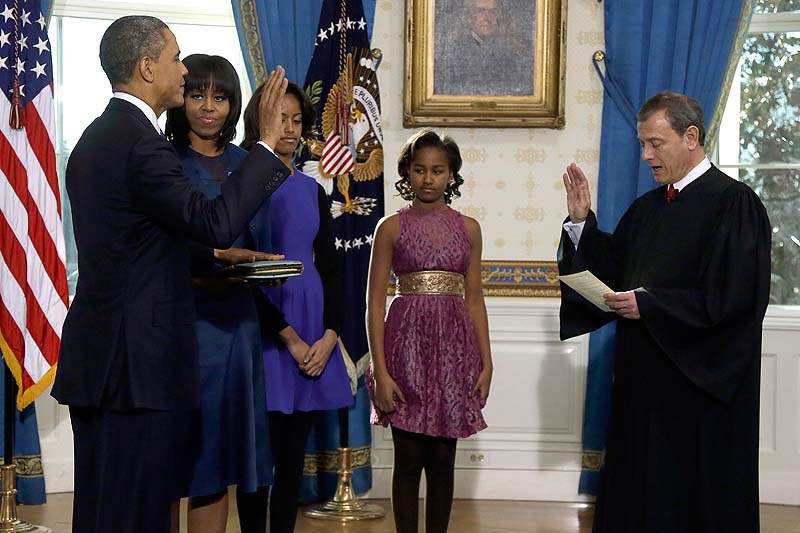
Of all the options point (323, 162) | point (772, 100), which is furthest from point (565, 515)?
point (772, 100)

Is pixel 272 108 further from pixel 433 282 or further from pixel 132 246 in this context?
pixel 433 282

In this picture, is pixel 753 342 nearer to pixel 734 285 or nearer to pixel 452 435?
pixel 734 285

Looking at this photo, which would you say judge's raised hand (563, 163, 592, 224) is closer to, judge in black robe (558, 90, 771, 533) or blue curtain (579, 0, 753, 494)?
judge in black robe (558, 90, 771, 533)

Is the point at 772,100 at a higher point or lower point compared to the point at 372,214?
higher

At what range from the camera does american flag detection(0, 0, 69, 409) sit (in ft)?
14.1

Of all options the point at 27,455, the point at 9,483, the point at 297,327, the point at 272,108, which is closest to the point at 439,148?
the point at 297,327

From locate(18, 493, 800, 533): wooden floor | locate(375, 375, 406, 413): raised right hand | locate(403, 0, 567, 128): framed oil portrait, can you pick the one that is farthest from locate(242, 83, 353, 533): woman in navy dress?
locate(403, 0, 567, 128): framed oil portrait

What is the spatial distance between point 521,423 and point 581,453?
0.33 m

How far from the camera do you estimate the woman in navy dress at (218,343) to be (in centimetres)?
280

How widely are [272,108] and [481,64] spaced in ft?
9.45

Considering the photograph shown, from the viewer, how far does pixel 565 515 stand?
4.86m

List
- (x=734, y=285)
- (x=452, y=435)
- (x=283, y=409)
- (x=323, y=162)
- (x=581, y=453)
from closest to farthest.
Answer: (x=734, y=285) → (x=283, y=409) → (x=452, y=435) → (x=323, y=162) → (x=581, y=453)

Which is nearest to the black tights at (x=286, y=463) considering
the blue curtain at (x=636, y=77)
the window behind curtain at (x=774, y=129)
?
the blue curtain at (x=636, y=77)

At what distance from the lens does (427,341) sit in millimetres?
3664
